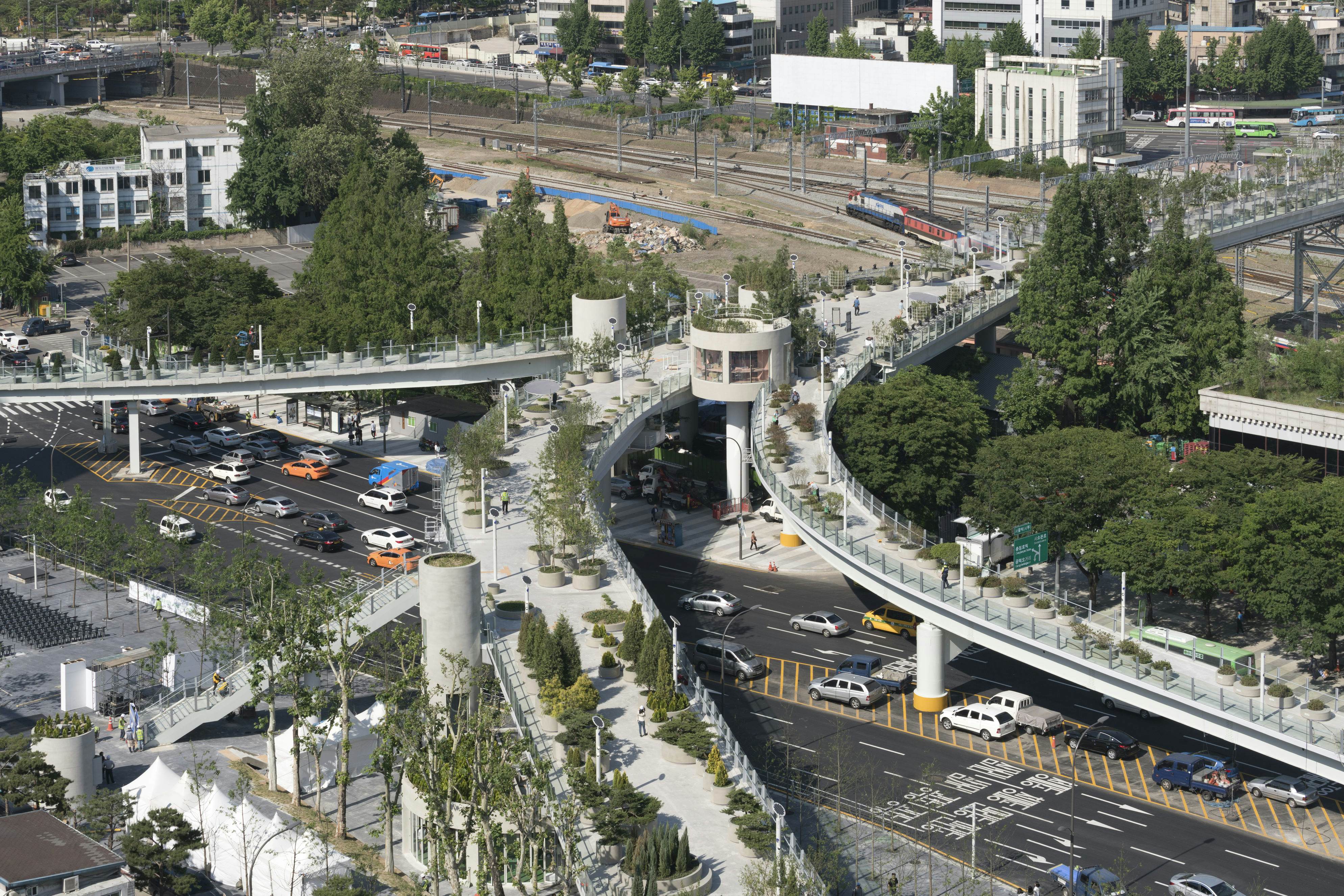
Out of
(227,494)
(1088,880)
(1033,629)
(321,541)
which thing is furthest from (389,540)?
(1088,880)

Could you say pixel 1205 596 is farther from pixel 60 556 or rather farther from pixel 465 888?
pixel 60 556

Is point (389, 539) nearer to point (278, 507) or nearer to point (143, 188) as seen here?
point (278, 507)

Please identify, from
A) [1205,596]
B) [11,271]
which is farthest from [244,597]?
[11,271]

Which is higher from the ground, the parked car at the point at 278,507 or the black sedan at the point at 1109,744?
the parked car at the point at 278,507

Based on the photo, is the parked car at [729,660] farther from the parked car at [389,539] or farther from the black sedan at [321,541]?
the black sedan at [321,541]

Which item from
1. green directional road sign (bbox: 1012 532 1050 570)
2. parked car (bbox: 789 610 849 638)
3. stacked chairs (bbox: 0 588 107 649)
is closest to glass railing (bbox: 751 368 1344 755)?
green directional road sign (bbox: 1012 532 1050 570)

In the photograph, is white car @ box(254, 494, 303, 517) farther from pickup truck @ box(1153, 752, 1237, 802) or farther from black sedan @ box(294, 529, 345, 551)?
pickup truck @ box(1153, 752, 1237, 802)

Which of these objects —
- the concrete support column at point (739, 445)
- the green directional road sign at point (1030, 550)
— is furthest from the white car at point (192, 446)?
the green directional road sign at point (1030, 550)
